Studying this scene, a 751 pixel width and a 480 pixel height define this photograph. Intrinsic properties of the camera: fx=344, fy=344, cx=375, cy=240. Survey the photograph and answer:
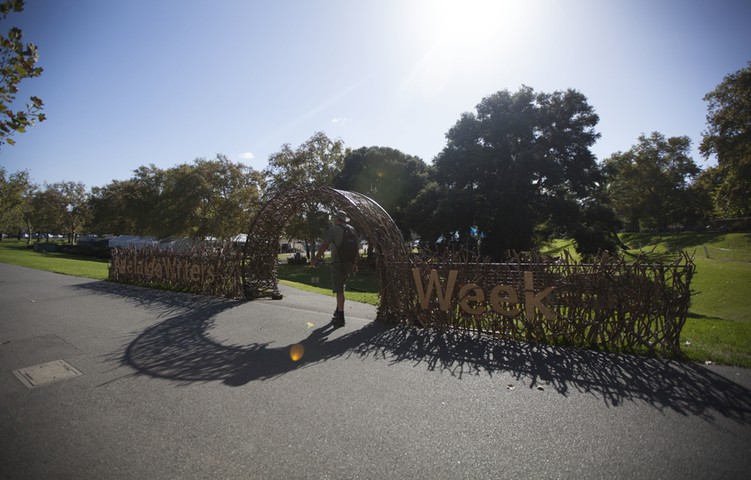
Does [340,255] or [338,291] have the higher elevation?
[340,255]

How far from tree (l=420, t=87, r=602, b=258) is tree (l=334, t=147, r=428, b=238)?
9282 mm

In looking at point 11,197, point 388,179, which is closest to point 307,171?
point 388,179

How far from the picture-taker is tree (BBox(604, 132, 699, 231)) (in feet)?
155

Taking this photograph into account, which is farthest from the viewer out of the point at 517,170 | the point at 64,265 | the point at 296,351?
the point at 517,170

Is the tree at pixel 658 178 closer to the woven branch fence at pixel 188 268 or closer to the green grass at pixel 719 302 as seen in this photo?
the green grass at pixel 719 302

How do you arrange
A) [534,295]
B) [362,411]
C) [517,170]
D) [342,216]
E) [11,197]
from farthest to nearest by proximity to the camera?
1. [11,197]
2. [517,170]
3. [342,216]
4. [534,295]
5. [362,411]

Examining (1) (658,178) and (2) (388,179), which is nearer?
(2) (388,179)

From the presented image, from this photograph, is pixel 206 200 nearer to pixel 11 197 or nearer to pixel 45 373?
pixel 45 373

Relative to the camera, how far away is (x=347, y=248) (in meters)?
7.25

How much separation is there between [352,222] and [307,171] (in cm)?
2713

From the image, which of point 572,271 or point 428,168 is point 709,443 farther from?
point 428,168

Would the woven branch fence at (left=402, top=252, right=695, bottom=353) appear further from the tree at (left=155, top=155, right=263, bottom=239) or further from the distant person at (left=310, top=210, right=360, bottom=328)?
the tree at (left=155, top=155, right=263, bottom=239)

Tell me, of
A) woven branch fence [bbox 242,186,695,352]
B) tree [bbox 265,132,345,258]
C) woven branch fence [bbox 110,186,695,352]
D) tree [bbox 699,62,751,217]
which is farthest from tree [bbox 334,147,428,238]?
woven branch fence [bbox 242,186,695,352]

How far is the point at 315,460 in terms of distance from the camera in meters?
2.73
